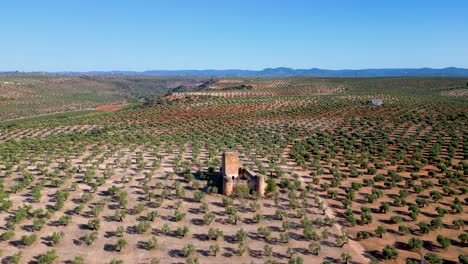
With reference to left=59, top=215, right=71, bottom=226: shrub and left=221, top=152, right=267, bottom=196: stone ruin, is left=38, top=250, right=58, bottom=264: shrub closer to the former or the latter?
left=59, top=215, right=71, bottom=226: shrub

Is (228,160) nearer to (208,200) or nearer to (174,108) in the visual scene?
(208,200)

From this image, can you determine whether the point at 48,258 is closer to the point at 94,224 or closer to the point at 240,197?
the point at 94,224

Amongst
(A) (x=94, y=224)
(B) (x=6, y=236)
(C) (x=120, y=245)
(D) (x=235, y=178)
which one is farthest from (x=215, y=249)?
(B) (x=6, y=236)

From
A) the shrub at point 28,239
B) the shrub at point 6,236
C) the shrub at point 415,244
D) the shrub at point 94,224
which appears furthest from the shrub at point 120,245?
the shrub at point 415,244

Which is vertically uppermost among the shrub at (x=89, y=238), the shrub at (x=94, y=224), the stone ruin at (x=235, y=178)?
the stone ruin at (x=235, y=178)

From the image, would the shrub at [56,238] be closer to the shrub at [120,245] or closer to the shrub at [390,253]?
the shrub at [120,245]

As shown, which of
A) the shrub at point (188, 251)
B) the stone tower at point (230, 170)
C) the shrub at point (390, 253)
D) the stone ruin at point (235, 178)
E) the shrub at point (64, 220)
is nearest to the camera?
the shrub at point (188, 251)

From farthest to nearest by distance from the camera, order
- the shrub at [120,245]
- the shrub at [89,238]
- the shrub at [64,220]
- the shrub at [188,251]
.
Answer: the shrub at [64,220] → the shrub at [89,238] → the shrub at [120,245] → the shrub at [188,251]

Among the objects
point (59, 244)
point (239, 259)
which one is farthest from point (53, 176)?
point (239, 259)
